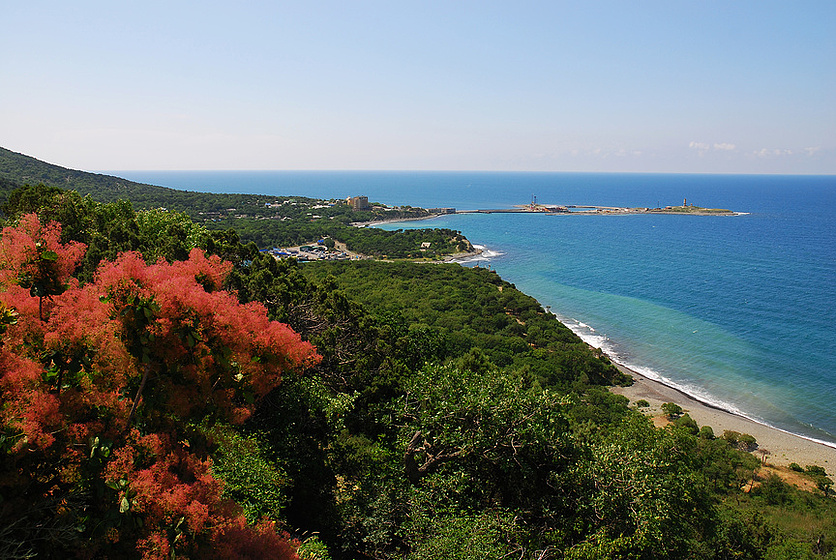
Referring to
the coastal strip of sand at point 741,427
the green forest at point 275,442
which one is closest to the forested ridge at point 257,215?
the coastal strip of sand at point 741,427

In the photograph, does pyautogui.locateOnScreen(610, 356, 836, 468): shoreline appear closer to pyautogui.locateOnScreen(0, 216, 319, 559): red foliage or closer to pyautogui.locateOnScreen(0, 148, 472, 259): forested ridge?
pyautogui.locateOnScreen(0, 216, 319, 559): red foliage

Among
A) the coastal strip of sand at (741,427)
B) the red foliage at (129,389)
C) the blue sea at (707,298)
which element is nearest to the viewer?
the red foliage at (129,389)

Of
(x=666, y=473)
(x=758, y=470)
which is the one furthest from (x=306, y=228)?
(x=666, y=473)

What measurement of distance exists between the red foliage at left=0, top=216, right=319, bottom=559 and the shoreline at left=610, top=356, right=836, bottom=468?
2414 centimetres

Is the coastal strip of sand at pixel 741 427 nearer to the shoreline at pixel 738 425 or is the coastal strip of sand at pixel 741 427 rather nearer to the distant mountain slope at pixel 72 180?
the shoreline at pixel 738 425

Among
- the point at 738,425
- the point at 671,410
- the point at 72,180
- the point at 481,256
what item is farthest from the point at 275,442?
the point at 72,180

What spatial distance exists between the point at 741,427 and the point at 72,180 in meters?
95.1

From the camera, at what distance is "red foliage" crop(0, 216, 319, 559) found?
4145 mm

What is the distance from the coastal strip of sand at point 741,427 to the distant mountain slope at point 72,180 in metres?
69.8

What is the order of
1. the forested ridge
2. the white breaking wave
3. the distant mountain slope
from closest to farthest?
the white breaking wave → the forested ridge → the distant mountain slope

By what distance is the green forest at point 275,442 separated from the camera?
4.20 metres

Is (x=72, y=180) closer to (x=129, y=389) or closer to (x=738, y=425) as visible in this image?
(x=129, y=389)

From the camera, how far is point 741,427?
24.1 m

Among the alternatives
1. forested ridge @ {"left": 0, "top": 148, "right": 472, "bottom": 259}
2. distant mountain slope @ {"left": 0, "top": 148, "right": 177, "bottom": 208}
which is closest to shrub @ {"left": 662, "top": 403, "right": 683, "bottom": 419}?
forested ridge @ {"left": 0, "top": 148, "right": 472, "bottom": 259}
